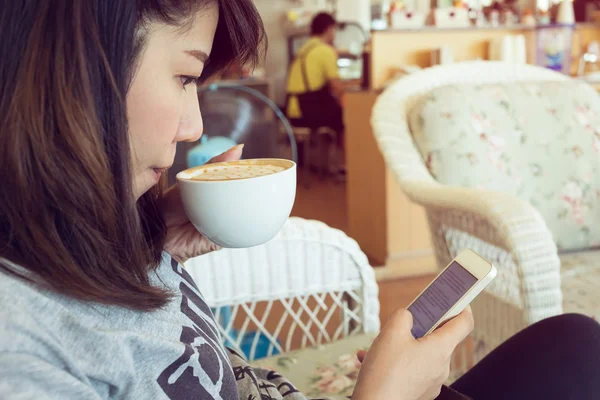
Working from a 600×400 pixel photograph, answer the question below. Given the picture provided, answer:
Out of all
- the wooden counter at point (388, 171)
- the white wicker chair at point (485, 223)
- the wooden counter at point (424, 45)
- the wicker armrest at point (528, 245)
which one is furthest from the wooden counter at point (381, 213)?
the wicker armrest at point (528, 245)

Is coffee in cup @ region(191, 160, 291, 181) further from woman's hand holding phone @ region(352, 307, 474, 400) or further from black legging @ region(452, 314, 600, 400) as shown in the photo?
black legging @ region(452, 314, 600, 400)

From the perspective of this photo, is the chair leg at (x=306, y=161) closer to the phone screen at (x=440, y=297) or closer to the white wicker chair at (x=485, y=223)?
the white wicker chair at (x=485, y=223)

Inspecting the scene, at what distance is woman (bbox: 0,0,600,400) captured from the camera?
38 cm

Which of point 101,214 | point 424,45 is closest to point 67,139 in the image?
point 101,214

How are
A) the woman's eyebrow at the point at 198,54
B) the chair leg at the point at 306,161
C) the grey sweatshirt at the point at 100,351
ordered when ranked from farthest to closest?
the chair leg at the point at 306,161 < the woman's eyebrow at the point at 198,54 < the grey sweatshirt at the point at 100,351

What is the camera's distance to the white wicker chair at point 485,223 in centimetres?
94

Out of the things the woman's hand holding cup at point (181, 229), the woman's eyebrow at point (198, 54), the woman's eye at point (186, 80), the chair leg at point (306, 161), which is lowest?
the chair leg at point (306, 161)

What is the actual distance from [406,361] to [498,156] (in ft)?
3.31

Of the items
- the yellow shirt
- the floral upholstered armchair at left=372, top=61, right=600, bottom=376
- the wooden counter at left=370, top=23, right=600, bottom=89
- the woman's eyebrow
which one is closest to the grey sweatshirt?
the woman's eyebrow

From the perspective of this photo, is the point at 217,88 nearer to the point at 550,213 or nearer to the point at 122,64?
the point at 550,213

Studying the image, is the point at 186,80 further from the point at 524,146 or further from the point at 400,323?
the point at 524,146

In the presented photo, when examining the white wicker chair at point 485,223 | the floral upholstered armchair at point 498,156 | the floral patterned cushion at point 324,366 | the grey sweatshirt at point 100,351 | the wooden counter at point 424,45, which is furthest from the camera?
the wooden counter at point 424,45

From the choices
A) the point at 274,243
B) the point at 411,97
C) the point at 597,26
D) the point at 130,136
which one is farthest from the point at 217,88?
the point at 597,26

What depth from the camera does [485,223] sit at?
106 cm
